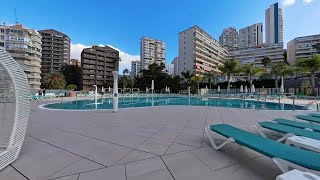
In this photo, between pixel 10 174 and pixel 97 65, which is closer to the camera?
pixel 10 174

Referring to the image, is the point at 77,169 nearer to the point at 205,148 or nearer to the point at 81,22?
the point at 205,148

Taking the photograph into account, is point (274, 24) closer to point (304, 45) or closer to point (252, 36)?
point (252, 36)

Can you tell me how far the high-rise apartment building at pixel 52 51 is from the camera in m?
83.6

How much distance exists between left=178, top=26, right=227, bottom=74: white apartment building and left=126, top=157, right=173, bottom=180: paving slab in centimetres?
6654

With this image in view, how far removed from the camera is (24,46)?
55.7 meters

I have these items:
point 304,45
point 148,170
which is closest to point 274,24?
point 304,45

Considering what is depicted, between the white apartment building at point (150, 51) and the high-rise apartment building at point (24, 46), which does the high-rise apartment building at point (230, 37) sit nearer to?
the white apartment building at point (150, 51)

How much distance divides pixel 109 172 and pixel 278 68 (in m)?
43.6

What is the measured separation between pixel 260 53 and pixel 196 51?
143ft

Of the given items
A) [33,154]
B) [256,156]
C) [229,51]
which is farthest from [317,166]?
[229,51]

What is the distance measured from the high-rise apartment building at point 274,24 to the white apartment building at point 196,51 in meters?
53.6

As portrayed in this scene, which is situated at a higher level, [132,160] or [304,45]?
[304,45]

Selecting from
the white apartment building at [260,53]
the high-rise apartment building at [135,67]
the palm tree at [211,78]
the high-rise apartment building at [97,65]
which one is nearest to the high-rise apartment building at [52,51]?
the high-rise apartment building at [97,65]

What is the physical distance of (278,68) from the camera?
38.8 meters
